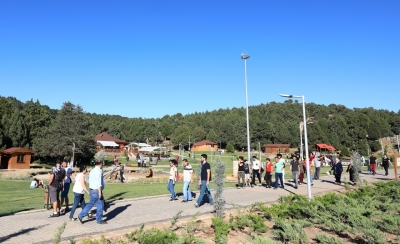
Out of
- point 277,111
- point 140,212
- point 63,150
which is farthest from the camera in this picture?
point 277,111

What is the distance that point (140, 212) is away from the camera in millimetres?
8992

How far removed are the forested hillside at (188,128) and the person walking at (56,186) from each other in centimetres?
3346

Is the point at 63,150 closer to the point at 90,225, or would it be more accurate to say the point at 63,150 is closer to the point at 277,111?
the point at 90,225

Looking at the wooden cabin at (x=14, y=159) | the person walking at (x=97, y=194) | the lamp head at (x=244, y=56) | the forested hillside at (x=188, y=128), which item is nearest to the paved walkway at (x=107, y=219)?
the person walking at (x=97, y=194)

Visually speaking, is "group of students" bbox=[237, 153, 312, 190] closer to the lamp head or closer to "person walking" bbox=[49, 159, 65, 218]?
"person walking" bbox=[49, 159, 65, 218]

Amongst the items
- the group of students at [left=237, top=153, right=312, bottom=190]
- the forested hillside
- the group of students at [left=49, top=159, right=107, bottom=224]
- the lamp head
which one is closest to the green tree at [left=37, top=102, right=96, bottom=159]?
the forested hillside

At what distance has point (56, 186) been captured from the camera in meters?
8.38

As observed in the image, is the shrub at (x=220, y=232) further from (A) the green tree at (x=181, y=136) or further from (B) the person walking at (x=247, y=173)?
(A) the green tree at (x=181, y=136)

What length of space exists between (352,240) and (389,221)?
109 cm

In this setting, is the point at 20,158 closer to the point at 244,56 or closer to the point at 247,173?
the point at 244,56


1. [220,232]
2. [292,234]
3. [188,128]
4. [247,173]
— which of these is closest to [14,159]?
[247,173]

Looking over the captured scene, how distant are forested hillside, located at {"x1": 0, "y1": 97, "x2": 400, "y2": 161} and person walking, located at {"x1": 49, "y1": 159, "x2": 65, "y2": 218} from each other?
33.5 m

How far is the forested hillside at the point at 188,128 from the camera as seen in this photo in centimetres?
4181

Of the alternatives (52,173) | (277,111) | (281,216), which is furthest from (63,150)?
(277,111)
